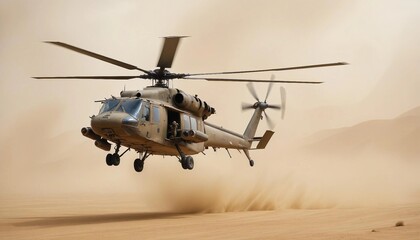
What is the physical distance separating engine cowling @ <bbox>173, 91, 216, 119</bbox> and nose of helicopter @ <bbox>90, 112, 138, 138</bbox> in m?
2.29

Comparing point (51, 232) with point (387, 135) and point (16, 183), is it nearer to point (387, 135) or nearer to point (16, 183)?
point (16, 183)

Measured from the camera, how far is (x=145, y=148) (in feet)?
55.4

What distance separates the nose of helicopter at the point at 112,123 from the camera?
14.9 meters

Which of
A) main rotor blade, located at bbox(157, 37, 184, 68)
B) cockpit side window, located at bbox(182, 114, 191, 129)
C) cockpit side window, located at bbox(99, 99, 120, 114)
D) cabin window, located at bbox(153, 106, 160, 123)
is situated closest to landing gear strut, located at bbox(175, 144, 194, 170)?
cockpit side window, located at bbox(182, 114, 191, 129)

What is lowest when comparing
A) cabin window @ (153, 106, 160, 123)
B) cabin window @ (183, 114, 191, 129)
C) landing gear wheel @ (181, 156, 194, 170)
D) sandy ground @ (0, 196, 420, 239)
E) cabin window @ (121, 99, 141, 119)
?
sandy ground @ (0, 196, 420, 239)

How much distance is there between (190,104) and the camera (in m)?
17.5

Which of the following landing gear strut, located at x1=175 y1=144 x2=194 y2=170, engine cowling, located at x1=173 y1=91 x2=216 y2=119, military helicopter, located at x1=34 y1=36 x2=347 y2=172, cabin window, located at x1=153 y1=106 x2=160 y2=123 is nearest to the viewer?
military helicopter, located at x1=34 y1=36 x2=347 y2=172

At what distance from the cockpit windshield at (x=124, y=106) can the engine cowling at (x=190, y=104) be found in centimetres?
174

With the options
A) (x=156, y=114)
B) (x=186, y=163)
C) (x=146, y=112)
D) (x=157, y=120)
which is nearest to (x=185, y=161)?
(x=186, y=163)

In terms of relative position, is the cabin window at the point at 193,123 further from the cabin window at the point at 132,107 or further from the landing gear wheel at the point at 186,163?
the cabin window at the point at 132,107

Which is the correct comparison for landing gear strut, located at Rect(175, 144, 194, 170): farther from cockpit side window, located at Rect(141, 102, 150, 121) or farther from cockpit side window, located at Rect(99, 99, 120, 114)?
cockpit side window, located at Rect(99, 99, 120, 114)

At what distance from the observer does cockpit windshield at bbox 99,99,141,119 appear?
610 inches

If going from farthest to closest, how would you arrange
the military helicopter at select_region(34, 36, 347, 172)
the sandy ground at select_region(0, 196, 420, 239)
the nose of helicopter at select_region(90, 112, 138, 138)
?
the military helicopter at select_region(34, 36, 347, 172), the nose of helicopter at select_region(90, 112, 138, 138), the sandy ground at select_region(0, 196, 420, 239)

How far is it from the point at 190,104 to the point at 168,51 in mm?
2941
